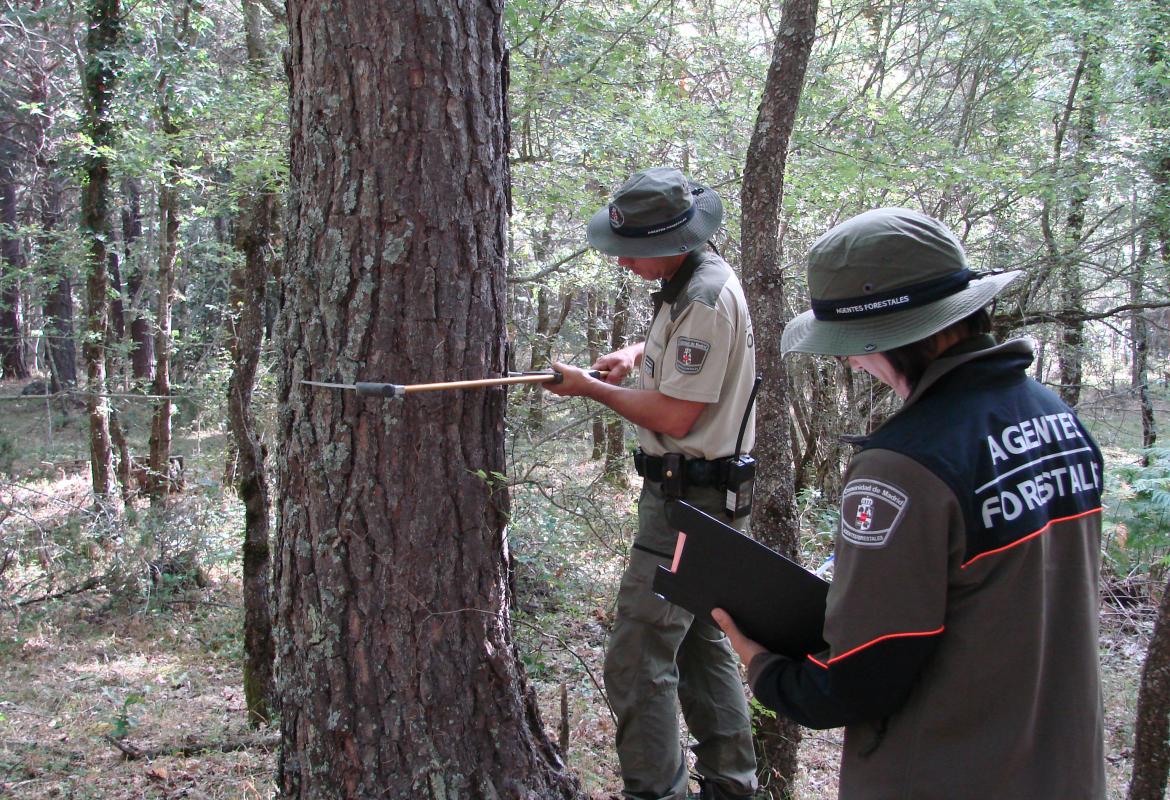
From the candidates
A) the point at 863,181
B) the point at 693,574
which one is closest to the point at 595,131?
the point at 863,181

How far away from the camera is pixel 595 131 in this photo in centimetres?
746

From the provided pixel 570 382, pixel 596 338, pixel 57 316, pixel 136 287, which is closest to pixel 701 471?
pixel 570 382

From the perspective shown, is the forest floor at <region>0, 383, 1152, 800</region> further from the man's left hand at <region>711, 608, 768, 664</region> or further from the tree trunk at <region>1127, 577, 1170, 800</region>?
the tree trunk at <region>1127, 577, 1170, 800</region>

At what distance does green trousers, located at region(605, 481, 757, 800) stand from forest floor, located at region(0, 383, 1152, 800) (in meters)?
0.20

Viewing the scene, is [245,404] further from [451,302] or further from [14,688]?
[451,302]

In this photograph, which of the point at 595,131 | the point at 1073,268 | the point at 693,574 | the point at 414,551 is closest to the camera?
the point at 693,574

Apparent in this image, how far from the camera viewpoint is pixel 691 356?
301 centimetres

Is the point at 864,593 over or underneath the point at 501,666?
over

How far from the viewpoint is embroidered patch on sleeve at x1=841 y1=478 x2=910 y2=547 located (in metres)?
1.40

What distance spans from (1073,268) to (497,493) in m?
8.72

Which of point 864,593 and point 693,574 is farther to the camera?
point 693,574

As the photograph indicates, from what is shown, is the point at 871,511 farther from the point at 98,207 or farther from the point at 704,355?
the point at 98,207

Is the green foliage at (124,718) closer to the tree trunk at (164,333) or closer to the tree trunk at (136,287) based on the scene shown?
the tree trunk at (164,333)

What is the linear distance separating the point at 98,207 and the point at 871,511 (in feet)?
34.7
